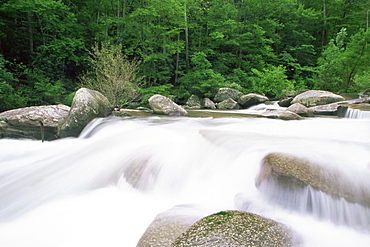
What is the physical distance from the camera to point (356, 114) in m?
7.26

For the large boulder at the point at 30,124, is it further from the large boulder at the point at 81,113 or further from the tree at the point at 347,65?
the tree at the point at 347,65

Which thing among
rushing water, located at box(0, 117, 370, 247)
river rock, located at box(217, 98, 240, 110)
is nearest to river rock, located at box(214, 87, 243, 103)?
river rock, located at box(217, 98, 240, 110)

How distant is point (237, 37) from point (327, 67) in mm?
7437

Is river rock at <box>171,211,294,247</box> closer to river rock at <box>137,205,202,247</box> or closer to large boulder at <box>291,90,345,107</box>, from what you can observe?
river rock at <box>137,205,202,247</box>

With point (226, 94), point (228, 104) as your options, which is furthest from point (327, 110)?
point (226, 94)

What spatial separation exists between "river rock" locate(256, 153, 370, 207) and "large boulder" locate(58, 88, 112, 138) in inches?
214

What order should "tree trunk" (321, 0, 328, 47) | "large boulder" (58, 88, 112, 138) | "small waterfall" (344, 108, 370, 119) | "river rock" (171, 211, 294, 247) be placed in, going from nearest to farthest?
"river rock" (171, 211, 294, 247)
"large boulder" (58, 88, 112, 138)
"small waterfall" (344, 108, 370, 119)
"tree trunk" (321, 0, 328, 47)

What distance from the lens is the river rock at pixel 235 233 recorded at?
1.57 m

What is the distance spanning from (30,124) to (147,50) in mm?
10999

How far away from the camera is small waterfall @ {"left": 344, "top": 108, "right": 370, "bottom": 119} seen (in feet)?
22.8

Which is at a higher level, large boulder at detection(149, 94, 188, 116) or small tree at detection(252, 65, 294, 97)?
small tree at detection(252, 65, 294, 97)

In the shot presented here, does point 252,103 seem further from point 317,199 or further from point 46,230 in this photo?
point 46,230

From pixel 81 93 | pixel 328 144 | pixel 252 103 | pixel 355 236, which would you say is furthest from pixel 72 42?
pixel 355 236

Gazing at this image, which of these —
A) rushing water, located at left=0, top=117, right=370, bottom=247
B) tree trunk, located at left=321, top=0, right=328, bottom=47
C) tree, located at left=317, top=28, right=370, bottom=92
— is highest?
tree trunk, located at left=321, top=0, right=328, bottom=47
